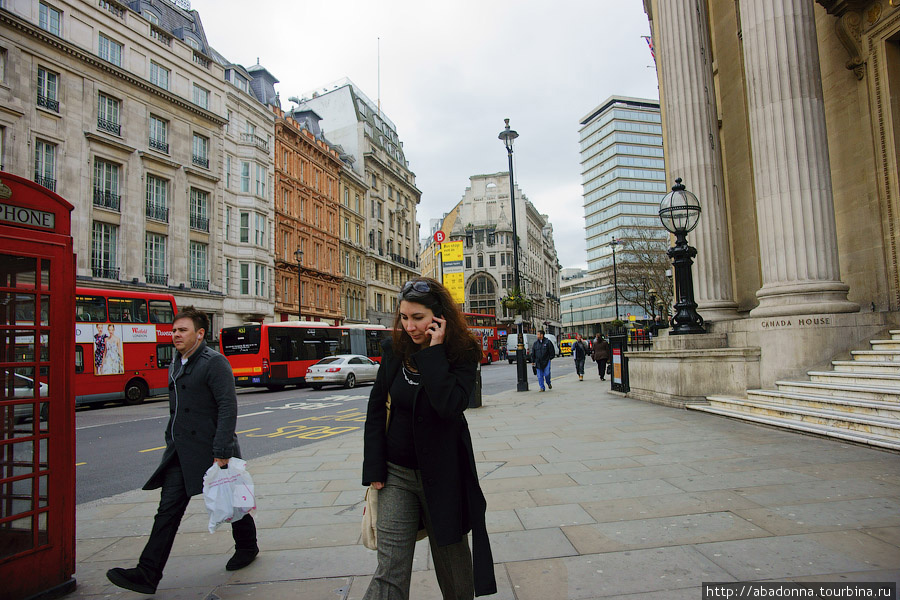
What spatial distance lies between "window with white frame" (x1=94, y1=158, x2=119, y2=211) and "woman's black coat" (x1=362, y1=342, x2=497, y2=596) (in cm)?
3063

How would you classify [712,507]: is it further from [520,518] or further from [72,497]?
[72,497]

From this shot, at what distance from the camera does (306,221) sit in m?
46.3

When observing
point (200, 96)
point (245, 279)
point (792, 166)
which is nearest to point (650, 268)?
point (245, 279)

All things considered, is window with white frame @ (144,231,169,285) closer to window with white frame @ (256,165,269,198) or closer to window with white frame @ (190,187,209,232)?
window with white frame @ (190,187,209,232)

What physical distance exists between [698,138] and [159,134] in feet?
97.6

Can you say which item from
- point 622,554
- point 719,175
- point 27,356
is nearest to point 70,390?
A: point 27,356

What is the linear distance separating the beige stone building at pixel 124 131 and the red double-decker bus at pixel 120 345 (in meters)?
6.93

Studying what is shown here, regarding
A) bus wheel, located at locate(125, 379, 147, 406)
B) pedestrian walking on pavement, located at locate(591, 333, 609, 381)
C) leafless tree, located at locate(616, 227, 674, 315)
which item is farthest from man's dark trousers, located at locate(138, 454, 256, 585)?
leafless tree, located at locate(616, 227, 674, 315)

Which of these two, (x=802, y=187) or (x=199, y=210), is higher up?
(x=199, y=210)

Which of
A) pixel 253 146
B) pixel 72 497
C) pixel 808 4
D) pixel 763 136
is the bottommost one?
pixel 72 497

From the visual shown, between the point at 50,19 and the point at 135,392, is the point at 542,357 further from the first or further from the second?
the point at 50,19

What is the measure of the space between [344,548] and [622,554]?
6.43 feet

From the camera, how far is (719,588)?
3.04 meters

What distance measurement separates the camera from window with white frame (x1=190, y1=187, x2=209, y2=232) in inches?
1310
